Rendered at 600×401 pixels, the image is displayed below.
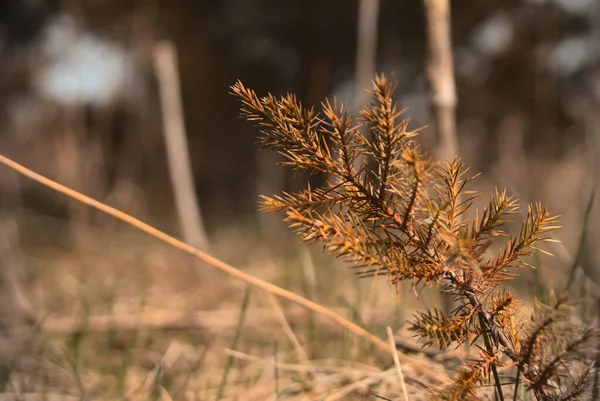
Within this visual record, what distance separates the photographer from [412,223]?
1.12 feet

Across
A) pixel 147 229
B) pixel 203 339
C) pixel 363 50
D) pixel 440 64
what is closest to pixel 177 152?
pixel 363 50

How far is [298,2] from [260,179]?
1711mm

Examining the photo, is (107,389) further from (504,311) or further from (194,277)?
(194,277)

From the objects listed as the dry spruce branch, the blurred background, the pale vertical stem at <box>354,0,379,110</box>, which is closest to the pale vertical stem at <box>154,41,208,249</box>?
the blurred background

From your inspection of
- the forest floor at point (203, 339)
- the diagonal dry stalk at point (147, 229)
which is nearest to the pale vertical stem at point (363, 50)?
the forest floor at point (203, 339)

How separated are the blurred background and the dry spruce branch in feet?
5.03

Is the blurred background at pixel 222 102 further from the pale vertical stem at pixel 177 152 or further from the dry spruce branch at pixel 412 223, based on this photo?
the dry spruce branch at pixel 412 223

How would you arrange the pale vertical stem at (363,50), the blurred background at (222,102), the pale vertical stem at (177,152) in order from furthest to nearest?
the blurred background at (222,102) → the pale vertical stem at (177,152) → the pale vertical stem at (363,50)

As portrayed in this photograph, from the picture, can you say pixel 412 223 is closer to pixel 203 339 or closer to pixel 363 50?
pixel 203 339

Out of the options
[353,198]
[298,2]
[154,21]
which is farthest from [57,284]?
[298,2]

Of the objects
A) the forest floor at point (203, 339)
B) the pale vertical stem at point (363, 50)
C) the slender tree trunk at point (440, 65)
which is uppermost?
the pale vertical stem at point (363, 50)

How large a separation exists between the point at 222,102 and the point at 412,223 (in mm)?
4354

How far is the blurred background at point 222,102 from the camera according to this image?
2.51 meters

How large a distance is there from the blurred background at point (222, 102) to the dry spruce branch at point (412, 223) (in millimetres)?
1533
